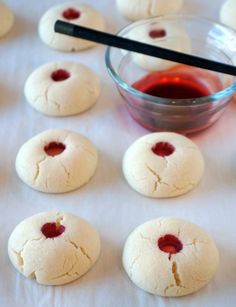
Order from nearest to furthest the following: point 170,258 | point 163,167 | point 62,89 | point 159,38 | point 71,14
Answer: point 170,258, point 163,167, point 62,89, point 159,38, point 71,14

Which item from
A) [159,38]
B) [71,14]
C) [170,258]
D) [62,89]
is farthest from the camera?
[71,14]

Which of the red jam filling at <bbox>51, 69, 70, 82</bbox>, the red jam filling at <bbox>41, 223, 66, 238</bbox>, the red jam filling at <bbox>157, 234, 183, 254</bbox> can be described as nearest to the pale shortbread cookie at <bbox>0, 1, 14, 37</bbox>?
the red jam filling at <bbox>51, 69, 70, 82</bbox>

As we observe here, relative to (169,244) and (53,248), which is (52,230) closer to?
(53,248)

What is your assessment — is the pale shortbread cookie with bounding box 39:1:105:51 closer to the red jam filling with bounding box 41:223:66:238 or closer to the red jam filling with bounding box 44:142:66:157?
the red jam filling with bounding box 44:142:66:157

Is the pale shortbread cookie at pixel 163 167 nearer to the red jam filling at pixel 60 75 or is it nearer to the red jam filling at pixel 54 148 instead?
the red jam filling at pixel 54 148

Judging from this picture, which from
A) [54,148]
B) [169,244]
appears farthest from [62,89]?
[169,244]

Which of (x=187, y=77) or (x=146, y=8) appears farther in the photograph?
(x=146, y=8)

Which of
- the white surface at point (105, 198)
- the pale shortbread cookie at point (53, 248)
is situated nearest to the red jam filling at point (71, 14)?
the white surface at point (105, 198)
